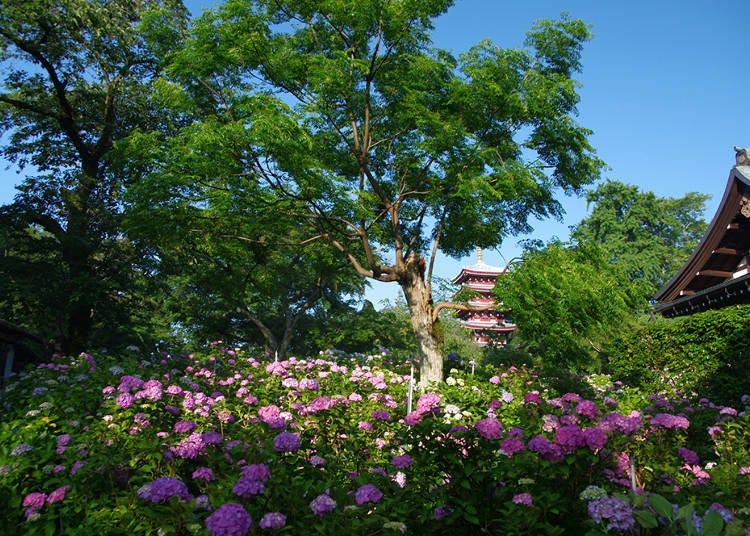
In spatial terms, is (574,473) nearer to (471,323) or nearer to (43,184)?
(43,184)

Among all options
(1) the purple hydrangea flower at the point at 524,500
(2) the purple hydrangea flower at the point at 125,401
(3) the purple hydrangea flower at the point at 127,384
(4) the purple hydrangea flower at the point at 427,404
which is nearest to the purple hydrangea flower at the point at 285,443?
(4) the purple hydrangea flower at the point at 427,404

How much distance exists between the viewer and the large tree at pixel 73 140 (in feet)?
43.0

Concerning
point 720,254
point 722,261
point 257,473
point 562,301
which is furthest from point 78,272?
point 722,261

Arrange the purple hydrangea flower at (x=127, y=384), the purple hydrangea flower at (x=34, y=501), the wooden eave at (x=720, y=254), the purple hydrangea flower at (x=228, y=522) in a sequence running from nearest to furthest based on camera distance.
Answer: the purple hydrangea flower at (x=228, y=522) < the purple hydrangea flower at (x=34, y=501) < the purple hydrangea flower at (x=127, y=384) < the wooden eave at (x=720, y=254)

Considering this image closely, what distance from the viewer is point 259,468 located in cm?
262

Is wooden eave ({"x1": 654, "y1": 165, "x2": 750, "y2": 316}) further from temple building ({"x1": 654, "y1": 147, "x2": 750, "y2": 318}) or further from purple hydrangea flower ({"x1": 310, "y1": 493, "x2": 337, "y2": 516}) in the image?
purple hydrangea flower ({"x1": 310, "y1": 493, "x2": 337, "y2": 516})

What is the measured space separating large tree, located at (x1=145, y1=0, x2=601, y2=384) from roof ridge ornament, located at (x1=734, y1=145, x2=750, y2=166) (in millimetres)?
3360

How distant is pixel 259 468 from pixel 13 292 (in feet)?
45.5

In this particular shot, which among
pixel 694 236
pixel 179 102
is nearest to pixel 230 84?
pixel 179 102

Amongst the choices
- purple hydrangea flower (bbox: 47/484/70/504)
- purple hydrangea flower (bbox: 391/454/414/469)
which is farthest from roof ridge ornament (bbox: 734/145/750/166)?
purple hydrangea flower (bbox: 47/484/70/504)

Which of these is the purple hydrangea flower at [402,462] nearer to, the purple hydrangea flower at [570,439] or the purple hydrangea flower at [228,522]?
the purple hydrangea flower at [570,439]

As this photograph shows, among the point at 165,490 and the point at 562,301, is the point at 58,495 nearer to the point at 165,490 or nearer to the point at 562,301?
the point at 165,490

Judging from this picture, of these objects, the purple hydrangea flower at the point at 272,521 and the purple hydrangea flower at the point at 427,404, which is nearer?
the purple hydrangea flower at the point at 272,521

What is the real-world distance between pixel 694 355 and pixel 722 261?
11.1ft
